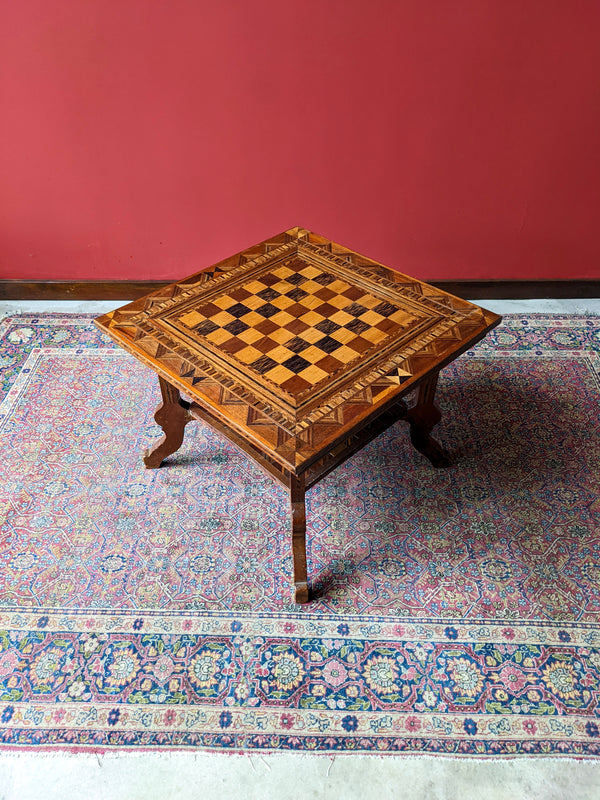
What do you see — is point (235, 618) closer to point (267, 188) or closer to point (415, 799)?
point (415, 799)

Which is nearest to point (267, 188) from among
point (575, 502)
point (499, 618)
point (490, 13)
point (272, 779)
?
point (490, 13)

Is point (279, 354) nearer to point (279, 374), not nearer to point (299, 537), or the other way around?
point (279, 374)

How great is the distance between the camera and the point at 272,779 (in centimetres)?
166

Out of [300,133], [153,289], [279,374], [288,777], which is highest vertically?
[300,133]

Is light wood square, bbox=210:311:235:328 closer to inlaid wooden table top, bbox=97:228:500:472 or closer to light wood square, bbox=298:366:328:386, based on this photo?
inlaid wooden table top, bbox=97:228:500:472

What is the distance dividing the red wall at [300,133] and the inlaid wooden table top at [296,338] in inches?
29.4

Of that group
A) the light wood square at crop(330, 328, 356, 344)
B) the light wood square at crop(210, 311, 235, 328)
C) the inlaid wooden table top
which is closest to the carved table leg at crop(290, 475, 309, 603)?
the inlaid wooden table top

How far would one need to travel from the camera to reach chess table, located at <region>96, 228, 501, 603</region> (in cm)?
179

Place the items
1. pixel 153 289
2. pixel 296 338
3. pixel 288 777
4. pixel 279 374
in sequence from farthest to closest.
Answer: pixel 153 289
pixel 296 338
pixel 279 374
pixel 288 777

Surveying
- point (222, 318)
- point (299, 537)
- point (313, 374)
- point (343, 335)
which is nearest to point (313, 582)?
point (299, 537)

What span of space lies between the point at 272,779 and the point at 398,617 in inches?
22.6

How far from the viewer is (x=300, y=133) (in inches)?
112

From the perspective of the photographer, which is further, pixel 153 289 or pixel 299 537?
pixel 153 289

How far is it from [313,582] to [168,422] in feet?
2.46
